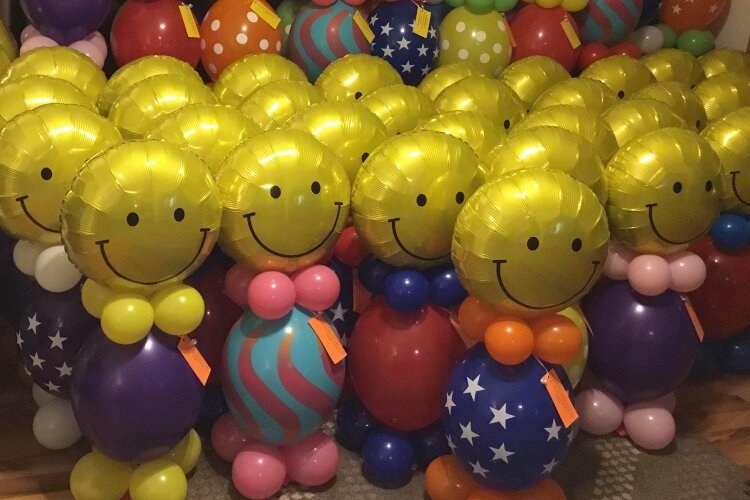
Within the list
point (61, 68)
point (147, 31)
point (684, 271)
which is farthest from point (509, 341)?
point (147, 31)

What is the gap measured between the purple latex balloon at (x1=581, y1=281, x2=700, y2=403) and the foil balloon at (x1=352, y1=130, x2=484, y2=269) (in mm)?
540

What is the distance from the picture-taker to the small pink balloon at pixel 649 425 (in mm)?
2354

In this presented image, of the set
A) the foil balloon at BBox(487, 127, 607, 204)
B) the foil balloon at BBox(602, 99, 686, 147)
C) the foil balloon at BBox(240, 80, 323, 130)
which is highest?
the foil balloon at BBox(240, 80, 323, 130)

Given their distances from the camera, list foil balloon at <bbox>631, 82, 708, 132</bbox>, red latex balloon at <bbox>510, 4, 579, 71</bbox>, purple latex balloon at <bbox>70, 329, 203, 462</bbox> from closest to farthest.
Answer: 1. purple latex balloon at <bbox>70, 329, 203, 462</bbox>
2. foil balloon at <bbox>631, 82, 708, 132</bbox>
3. red latex balloon at <bbox>510, 4, 579, 71</bbox>

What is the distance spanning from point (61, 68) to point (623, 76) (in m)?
1.79

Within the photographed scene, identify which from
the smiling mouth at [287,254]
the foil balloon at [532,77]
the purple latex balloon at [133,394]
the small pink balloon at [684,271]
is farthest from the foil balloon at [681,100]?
the purple latex balloon at [133,394]

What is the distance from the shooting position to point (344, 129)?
7.22ft

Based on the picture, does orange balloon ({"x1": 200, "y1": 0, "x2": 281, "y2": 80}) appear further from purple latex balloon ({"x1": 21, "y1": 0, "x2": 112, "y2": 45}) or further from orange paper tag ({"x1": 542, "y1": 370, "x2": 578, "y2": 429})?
A: orange paper tag ({"x1": 542, "y1": 370, "x2": 578, "y2": 429})

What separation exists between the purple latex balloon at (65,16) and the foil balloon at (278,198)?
1138mm

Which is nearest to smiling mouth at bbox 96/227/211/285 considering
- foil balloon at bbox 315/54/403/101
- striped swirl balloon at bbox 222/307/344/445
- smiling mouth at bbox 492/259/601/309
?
striped swirl balloon at bbox 222/307/344/445

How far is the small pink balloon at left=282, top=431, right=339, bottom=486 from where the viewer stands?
213 cm

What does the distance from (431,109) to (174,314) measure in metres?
1.06

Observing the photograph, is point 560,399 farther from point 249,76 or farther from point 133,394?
point 249,76

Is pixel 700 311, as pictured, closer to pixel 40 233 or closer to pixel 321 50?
pixel 321 50
